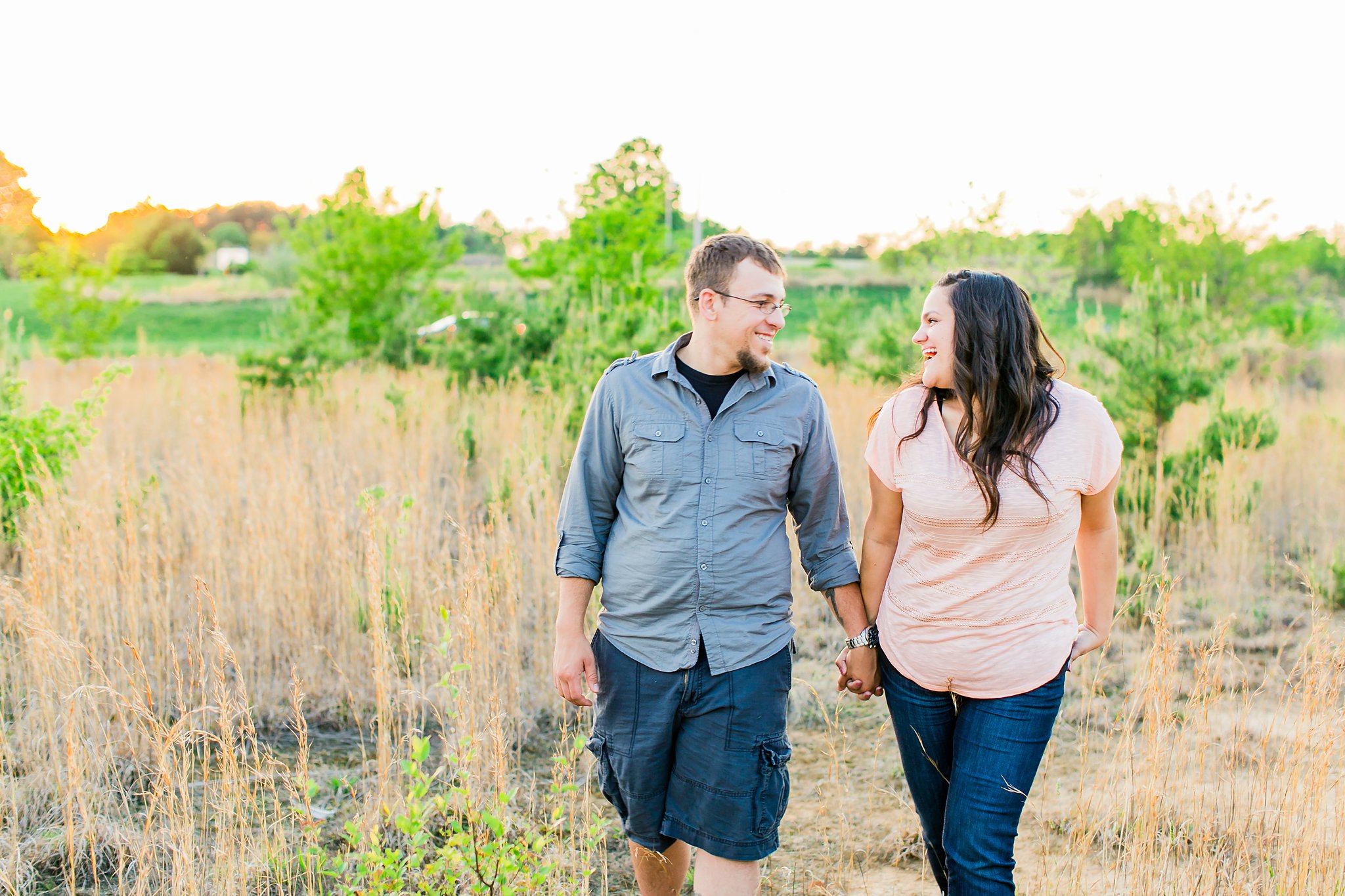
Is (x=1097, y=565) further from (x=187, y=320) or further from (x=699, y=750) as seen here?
(x=187, y=320)

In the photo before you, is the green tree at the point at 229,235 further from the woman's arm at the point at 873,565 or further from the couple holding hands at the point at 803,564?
the woman's arm at the point at 873,565

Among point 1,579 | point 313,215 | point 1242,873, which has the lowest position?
point 1242,873

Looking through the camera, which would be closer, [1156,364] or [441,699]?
[441,699]

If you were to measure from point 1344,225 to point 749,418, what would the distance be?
31141 millimetres

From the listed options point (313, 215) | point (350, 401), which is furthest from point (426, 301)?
point (350, 401)

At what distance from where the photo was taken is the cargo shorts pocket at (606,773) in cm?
238

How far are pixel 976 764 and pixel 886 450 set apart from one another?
74 cm

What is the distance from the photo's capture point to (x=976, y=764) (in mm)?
2125

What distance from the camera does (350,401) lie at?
28.5ft

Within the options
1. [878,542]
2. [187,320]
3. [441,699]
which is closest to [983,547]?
[878,542]

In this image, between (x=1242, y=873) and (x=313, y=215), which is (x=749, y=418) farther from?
(x=313, y=215)

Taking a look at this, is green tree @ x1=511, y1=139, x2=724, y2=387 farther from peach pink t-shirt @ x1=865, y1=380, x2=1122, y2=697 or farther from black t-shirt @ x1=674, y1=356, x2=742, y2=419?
peach pink t-shirt @ x1=865, y1=380, x2=1122, y2=697

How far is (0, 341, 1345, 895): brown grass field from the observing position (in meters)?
2.48

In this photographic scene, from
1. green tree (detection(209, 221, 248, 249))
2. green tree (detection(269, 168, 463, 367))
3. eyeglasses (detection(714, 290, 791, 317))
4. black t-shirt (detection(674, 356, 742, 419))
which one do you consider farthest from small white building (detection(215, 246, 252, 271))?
eyeglasses (detection(714, 290, 791, 317))
